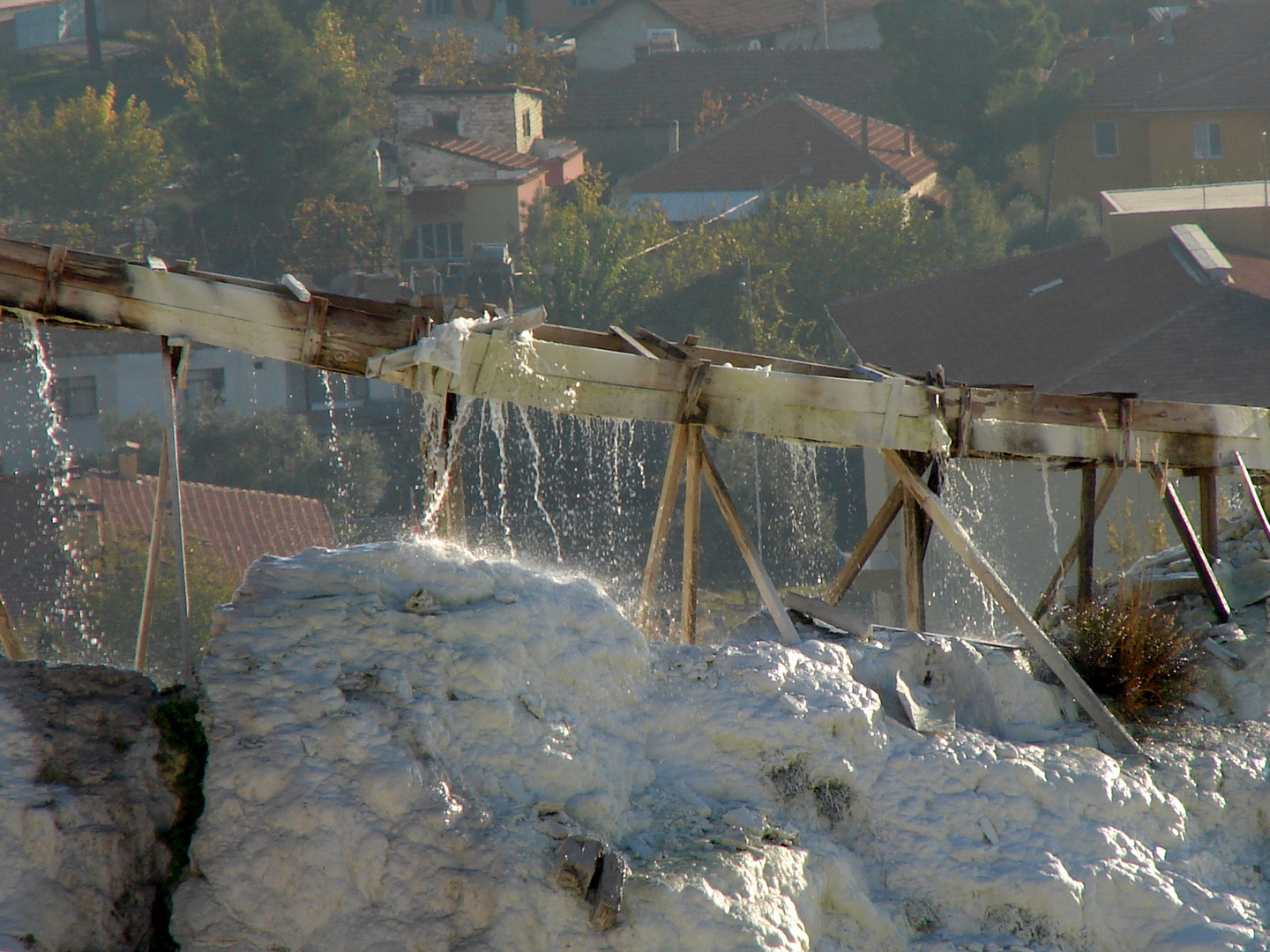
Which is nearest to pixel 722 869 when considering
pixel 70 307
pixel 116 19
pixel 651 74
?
pixel 70 307

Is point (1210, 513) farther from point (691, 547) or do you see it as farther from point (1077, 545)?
point (691, 547)

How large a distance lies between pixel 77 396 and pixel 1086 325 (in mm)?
25387

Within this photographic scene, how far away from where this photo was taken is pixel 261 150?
141 feet

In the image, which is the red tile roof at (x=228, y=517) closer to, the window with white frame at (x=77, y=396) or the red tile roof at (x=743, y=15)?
the window with white frame at (x=77, y=396)

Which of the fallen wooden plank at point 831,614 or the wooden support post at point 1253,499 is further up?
the wooden support post at point 1253,499

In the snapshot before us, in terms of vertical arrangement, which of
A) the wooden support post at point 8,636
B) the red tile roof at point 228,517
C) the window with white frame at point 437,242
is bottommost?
the red tile roof at point 228,517

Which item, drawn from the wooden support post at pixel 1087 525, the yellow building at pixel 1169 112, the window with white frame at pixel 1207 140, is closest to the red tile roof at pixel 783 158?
the yellow building at pixel 1169 112

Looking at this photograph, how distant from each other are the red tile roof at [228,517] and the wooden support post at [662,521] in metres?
Answer: 17.0

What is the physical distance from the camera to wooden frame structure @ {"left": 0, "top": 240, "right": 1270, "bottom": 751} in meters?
7.29

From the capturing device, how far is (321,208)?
1682 inches

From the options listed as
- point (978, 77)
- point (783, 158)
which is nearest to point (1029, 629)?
point (783, 158)

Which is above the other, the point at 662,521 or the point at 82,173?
the point at 82,173

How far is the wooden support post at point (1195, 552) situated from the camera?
28.1 ft

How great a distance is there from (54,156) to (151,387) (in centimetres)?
1393
